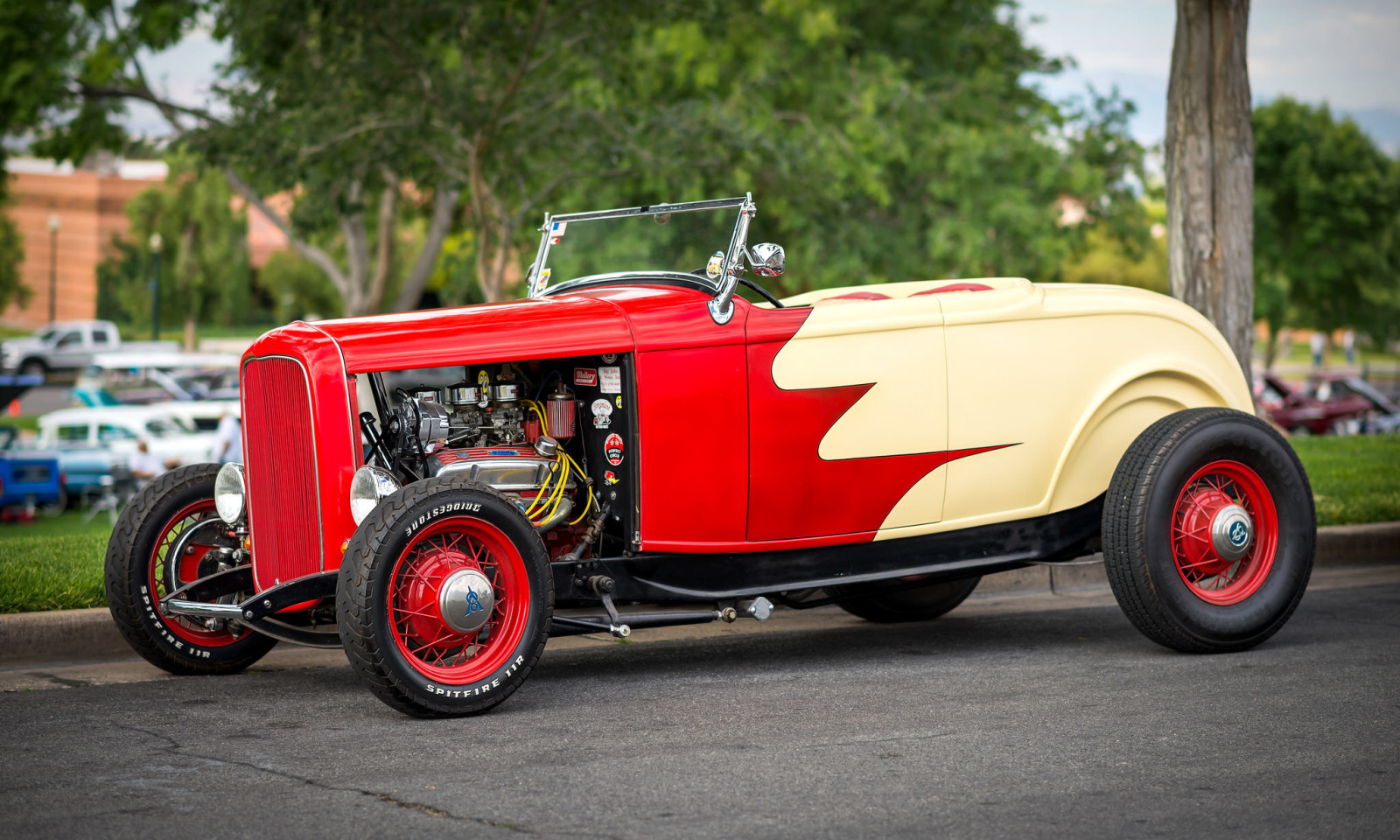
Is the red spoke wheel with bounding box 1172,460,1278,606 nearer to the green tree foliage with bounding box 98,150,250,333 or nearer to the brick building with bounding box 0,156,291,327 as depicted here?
the green tree foliage with bounding box 98,150,250,333

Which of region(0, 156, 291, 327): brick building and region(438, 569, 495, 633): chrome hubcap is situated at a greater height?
region(0, 156, 291, 327): brick building

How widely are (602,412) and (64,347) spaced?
42.9 m

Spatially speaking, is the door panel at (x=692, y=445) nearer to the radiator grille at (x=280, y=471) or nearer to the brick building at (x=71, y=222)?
the radiator grille at (x=280, y=471)

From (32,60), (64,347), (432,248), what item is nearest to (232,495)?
(32,60)

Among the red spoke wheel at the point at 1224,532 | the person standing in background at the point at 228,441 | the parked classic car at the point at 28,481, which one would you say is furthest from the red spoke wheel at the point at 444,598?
the parked classic car at the point at 28,481

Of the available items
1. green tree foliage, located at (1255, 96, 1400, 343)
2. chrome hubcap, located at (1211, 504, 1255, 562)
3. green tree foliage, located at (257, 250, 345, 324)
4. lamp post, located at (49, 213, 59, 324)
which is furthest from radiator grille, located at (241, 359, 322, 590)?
green tree foliage, located at (257, 250, 345, 324)

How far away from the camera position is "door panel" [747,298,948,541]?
5578 mm

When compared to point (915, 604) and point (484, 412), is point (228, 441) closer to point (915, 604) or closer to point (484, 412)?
point (915, 604)

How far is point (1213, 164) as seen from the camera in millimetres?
10133

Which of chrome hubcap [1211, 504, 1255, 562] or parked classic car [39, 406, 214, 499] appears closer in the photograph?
chrome hubcap [1211, 504, 1255, 562]

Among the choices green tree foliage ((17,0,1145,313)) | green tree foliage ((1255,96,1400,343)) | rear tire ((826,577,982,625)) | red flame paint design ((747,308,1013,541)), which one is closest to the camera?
red flame paint design ((747,308,1013,541))

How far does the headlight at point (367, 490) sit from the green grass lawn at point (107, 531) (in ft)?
7.43

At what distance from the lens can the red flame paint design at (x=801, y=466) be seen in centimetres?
556

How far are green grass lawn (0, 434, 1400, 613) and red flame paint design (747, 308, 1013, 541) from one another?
3338 millimetres
